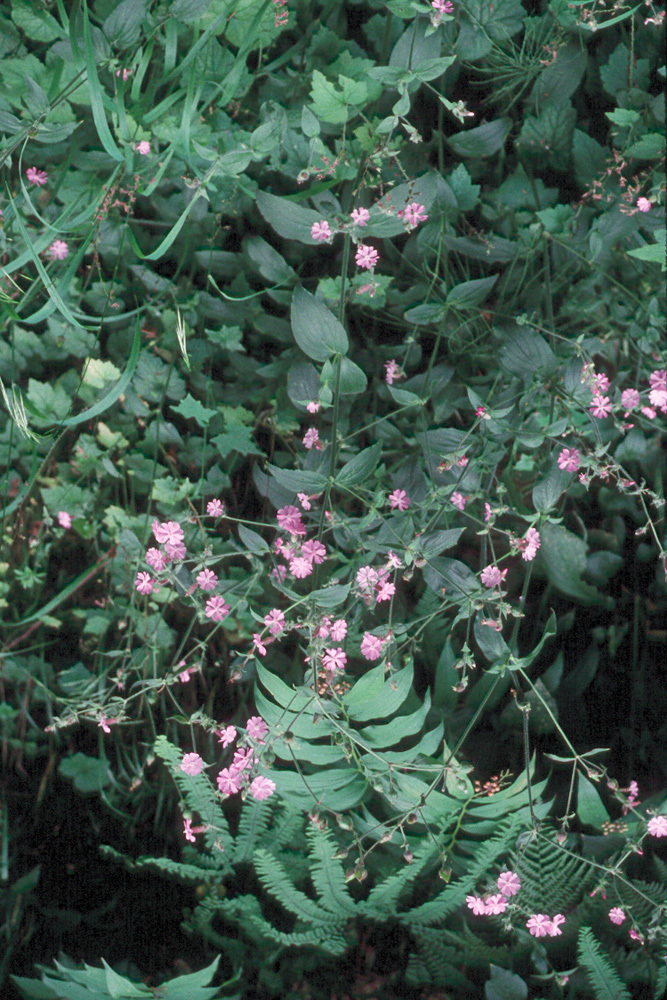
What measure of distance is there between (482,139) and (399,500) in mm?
413

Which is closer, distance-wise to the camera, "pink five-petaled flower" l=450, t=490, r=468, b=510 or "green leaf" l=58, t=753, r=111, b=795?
"pink five-petaled flower" l=450, t=490, r=468, b=510

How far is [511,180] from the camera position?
88 centimetres

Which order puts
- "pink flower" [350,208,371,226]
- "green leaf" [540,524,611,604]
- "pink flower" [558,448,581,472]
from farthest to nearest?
"green leaf" [540,524,611,604], "pink flower" [558,448,581,472], "pink flower" [350,208,371,226]

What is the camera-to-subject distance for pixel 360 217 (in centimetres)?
69

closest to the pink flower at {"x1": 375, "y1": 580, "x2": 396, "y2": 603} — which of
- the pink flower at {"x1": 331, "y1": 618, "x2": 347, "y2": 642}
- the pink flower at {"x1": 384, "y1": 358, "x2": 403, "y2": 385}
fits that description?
the pink flower at {"x1": 331, "y1": 618, "x2": 347, "y2": 642}

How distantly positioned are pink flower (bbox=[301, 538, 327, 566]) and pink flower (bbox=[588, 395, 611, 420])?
0.32 meters

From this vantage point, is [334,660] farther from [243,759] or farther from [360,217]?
[360,217]

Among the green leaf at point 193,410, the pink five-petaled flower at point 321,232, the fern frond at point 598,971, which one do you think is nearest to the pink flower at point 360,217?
the pink five-petaled flower at point 321,232

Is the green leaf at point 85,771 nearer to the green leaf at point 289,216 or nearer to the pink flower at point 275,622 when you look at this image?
the pink flower at point 275,622

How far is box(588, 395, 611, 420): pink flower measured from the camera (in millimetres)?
780

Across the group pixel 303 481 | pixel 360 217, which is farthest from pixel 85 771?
pixel 360 217

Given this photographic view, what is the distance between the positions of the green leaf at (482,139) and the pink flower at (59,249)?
1.73 ft

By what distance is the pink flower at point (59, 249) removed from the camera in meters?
0.99

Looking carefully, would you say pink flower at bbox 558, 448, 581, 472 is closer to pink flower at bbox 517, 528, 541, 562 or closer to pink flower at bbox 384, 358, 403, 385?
pink flower at bbox 517, 528, 541, 562
